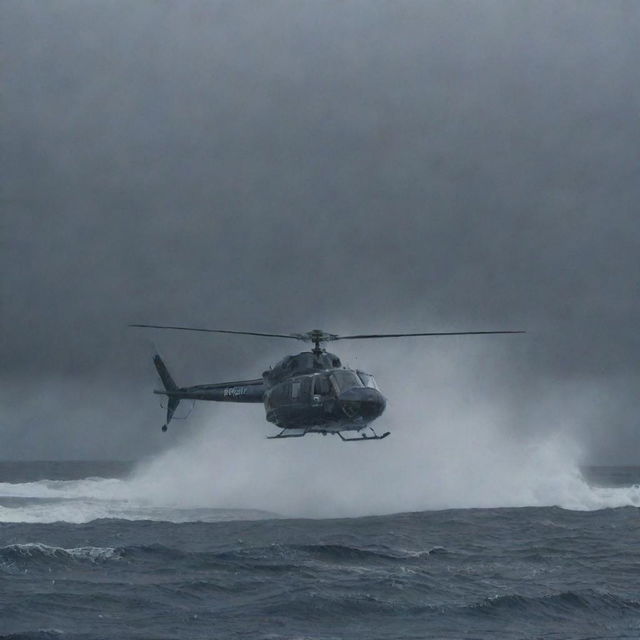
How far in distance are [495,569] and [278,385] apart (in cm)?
1109

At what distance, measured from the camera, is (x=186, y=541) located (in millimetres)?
37094

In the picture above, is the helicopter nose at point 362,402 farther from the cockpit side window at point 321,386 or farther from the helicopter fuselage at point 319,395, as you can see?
the cockpit side window at point 321,386

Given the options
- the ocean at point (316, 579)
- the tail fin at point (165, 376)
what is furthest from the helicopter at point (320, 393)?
the tail fin at point (165, 376)

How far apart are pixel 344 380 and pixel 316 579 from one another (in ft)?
24.5

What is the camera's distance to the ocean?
21.4 m

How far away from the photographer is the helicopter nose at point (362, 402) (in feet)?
98.9

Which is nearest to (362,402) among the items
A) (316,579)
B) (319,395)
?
(319,395)

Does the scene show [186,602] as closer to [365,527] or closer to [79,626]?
[79,626]

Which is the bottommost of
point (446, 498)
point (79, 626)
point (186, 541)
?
point (79, 626)

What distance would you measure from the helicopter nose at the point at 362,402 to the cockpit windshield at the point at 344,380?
0.28 m

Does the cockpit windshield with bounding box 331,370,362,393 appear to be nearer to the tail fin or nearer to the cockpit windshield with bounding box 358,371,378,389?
the cockpit windshield with bounding box 358,371,378,389

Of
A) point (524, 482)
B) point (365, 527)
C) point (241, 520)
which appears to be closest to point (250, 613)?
point (365, 527)

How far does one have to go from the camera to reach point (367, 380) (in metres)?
31.3

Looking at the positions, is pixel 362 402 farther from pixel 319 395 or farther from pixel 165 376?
pixel 165 376
